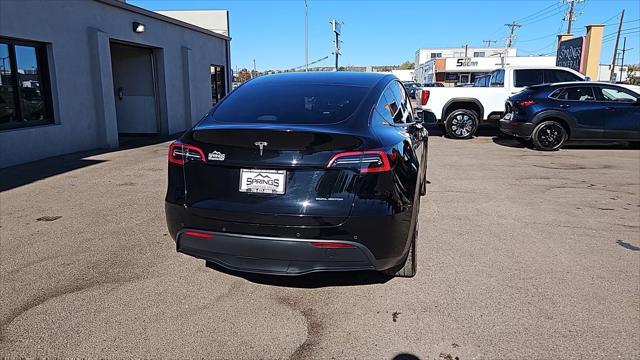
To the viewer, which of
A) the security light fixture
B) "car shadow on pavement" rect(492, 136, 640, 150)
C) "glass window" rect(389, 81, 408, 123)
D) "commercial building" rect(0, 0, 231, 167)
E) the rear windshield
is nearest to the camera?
the rear windshield

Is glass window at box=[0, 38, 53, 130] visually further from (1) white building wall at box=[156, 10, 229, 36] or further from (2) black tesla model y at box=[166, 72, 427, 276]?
(1) white building wall at box=[156, 10, 229, 36]

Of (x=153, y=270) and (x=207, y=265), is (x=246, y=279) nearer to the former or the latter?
(x=207, y=265)

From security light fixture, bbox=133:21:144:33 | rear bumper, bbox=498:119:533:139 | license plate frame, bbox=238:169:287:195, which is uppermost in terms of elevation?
security light fixture, bbox=133:21:144:33

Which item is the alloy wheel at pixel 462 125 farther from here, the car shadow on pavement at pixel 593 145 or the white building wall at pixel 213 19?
the white building wall at pixel 213 19

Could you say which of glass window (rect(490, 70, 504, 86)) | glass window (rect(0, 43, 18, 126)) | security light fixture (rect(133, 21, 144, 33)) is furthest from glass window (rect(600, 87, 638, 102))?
glass window (rect(0, 43, 18, 126))

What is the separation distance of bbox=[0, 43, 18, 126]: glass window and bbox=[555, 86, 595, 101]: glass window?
39.4 feet

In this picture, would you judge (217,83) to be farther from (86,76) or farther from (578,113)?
(578,113)

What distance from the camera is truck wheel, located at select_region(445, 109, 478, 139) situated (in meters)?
13.7

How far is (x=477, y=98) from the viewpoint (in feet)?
44.2

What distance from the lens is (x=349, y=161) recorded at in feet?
9.55

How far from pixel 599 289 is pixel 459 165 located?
227 inches

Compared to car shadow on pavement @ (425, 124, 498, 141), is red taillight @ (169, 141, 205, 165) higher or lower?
higher

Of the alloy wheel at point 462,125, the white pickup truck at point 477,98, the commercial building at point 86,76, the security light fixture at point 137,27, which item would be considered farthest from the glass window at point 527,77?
the security light fixture at point 137,27

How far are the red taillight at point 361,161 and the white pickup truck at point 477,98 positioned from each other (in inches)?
422
